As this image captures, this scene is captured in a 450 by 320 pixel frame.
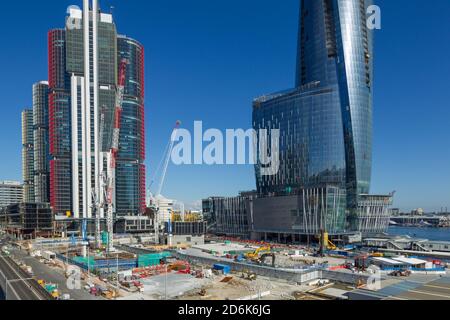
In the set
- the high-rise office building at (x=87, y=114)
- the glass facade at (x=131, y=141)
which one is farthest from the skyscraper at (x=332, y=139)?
the high-rise office building at (x=87, y=114)

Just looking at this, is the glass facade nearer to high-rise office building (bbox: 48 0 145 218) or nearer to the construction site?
high-rise office building (bbox: 48 0 145 218)

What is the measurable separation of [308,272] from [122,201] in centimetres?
14603

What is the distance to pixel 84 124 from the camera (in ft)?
570

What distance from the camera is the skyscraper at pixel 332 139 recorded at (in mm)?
116400

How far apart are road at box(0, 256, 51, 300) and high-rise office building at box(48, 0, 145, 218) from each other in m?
99.0

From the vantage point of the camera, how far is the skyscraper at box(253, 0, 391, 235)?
11640 centimetres

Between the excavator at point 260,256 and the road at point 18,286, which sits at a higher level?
the road at point 18,286

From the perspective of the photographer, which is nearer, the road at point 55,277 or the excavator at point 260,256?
the road at point 55,277

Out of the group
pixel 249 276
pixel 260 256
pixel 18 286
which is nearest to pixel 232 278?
pixel 249 276

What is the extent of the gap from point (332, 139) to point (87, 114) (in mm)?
121199

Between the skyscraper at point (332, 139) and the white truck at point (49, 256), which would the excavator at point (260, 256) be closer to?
the skyscraper at point (332, 139)

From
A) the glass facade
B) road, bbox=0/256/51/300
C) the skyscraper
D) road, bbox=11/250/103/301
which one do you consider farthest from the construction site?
the glass facade

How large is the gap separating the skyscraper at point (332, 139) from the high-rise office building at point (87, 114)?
8711cm
